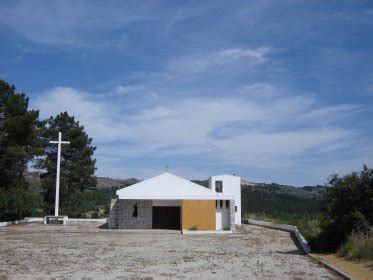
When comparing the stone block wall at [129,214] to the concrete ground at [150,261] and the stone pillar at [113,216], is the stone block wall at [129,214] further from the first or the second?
the concrete ground at [150,261]

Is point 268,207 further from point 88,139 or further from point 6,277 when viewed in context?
Result: point 6,277

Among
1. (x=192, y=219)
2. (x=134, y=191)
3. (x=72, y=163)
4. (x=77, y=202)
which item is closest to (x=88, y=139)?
(x=72, y=163)

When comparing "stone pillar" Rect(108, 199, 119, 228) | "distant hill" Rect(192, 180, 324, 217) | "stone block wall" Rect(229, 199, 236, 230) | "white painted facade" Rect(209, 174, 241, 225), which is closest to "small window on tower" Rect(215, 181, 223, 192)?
"white painted facade" Rect(209, 174, 241, 225)

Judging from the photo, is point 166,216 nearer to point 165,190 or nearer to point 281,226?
point 165,190

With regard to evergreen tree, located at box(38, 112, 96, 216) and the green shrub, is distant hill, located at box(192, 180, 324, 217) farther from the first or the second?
the green shrub

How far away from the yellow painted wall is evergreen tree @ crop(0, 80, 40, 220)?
12.5 metres

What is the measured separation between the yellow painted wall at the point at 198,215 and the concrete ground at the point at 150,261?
10080mm

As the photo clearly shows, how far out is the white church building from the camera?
107ft

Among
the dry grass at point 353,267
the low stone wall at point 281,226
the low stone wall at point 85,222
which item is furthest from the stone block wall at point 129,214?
the dry grass at point 353,267

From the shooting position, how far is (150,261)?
15203mm

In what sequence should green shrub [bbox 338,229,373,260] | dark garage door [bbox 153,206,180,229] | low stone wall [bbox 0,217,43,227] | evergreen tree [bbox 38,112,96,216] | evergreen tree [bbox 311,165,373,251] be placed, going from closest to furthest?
green shrub [bbox 338,229,373,260] < evergreen tree [bbox 311,165,373,251] < low stone wall [bbox 0,217,43,227] < dark garage door [bbox 153,206,180,229] < evergreen tree [bbox 38,112,96,216]

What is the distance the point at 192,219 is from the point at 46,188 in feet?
67.9

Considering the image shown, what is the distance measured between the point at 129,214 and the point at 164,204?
2.72 metres

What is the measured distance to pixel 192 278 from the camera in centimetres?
1198
